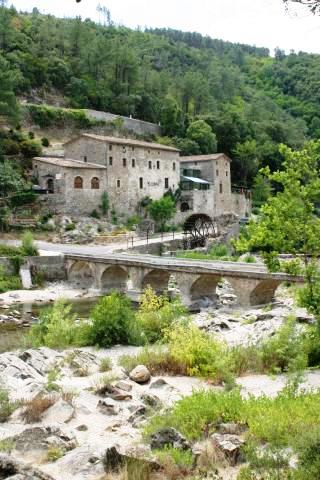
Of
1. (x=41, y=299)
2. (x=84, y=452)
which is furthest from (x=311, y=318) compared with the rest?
(x=41, y=299)

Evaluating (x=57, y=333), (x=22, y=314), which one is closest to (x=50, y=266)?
(x=22, y=314)

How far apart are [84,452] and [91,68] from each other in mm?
73479

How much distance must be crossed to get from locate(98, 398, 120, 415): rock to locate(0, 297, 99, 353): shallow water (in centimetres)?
801

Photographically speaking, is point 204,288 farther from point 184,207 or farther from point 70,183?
point 184,207

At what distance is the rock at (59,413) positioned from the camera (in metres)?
10.5

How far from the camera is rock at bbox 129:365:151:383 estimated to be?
13.7m

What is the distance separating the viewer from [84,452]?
8.70 meters

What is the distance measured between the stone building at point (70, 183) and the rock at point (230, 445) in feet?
130

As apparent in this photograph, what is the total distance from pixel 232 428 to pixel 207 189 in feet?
168

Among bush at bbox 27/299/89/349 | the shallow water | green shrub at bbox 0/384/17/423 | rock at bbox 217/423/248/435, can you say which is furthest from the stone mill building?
rock at bbox 217/423/248/435

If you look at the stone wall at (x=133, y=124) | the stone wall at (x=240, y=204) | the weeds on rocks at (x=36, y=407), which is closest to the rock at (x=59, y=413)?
the weeds on rocks at (x=36, y=407)

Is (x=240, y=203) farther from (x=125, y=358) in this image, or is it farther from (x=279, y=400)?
(x=279, y=400)

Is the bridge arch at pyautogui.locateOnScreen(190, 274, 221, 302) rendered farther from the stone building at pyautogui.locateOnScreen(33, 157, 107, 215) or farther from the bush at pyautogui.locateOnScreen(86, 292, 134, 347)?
the stone building at pyautogui.locateOnScreen(33, 157, 107, 215)

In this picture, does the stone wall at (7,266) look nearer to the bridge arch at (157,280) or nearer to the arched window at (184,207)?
the bridge arch at (157,280)
